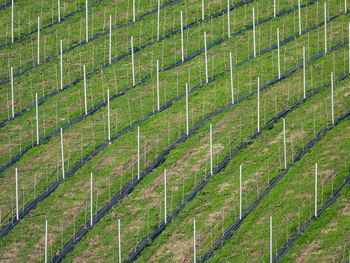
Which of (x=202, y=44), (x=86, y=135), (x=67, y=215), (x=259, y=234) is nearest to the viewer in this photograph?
(x=259, y=234)

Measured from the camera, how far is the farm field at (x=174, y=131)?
84.7 m

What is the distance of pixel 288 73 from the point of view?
342 ft

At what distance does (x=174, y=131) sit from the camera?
3858 inches

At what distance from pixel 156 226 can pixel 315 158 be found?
11311mm

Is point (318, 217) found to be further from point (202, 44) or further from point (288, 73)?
point (202, 44)

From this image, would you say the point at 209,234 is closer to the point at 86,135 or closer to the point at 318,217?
the point at 318,217

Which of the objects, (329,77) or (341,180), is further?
(329,77)

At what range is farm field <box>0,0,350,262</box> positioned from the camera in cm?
8469

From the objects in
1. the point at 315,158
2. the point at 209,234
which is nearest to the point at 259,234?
the point at 209,234

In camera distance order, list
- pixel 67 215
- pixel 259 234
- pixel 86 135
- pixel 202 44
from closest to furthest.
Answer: pixel 259 234
pixel 67 215
pixel 86 135
pixel 202 44

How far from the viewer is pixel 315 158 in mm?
89938

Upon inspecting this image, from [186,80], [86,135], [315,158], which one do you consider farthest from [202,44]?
[315,158]

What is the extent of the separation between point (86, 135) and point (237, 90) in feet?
38.1

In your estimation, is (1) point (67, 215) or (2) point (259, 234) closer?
(2) point (259, 234)
